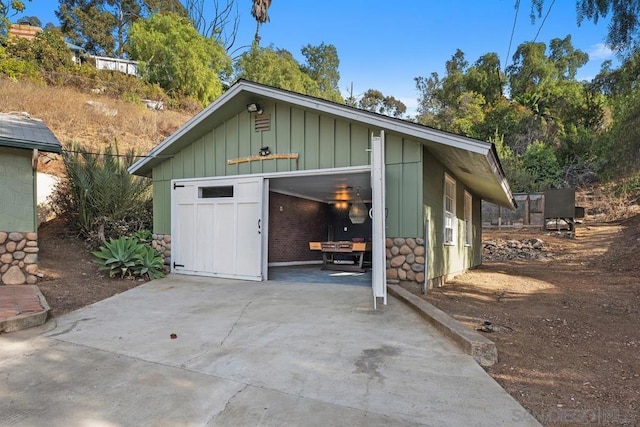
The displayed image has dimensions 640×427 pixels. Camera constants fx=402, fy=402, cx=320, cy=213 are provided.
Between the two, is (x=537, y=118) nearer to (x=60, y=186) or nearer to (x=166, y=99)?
(x=166, y=99)

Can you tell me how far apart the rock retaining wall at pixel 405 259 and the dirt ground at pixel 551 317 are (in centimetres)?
44

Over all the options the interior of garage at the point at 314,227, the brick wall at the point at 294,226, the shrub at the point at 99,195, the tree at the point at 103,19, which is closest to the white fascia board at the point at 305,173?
the interior of garage at the point at 314,227

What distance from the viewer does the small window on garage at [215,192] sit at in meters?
8.32

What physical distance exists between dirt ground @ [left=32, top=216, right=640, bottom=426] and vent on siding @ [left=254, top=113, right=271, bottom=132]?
3.75m

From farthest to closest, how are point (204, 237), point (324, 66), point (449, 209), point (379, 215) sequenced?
point (324, 66), point (449, 209), point (204, 237), point (379, 215)

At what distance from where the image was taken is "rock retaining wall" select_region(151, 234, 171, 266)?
8875 millimetres

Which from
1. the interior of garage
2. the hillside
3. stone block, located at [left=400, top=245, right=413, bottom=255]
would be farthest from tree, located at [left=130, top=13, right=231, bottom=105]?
stone block, located at [left=400, top=245, right=413, bottom=255]

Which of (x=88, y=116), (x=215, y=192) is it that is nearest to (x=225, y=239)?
(x=215, y=192)

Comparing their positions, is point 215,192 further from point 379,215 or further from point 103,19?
point 103,19

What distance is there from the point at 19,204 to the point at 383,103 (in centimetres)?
4313

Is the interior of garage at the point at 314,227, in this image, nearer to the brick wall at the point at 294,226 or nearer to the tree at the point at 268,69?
the brick wall at the point at 294,226

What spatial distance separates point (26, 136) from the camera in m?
6.82

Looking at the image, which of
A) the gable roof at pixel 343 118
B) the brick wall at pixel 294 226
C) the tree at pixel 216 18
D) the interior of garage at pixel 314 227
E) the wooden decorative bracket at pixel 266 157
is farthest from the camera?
the tree at pixel 216 18

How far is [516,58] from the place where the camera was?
114 ft
